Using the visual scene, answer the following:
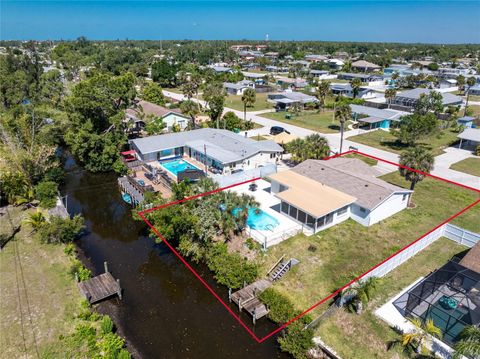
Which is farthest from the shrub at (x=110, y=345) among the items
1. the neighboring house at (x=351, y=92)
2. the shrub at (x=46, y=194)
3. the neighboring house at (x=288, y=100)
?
the neighboring house at (x=351, y=92)

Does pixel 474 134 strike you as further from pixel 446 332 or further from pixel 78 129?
pixel 78 129

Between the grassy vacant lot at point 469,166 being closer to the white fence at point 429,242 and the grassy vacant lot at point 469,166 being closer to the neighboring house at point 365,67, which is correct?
the white fence at point 429,242

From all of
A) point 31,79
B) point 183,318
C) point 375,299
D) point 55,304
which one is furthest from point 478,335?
point 31,79

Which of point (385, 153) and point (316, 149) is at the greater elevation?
point (316, 149)

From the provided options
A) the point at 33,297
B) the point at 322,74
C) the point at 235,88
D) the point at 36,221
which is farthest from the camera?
the point at 322,74

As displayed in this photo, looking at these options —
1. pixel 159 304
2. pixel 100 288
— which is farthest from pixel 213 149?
pixel 100 288

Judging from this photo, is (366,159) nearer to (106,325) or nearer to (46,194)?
(106,325)

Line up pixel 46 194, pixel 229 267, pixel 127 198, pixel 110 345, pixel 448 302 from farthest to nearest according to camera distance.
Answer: pixel 127 198, pixel 46 194, pixel 229 267, pixel 448 302, pixel 110 345
